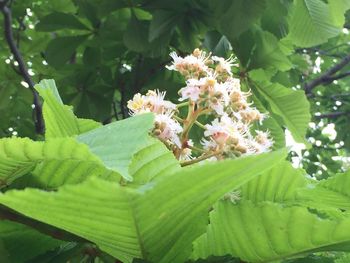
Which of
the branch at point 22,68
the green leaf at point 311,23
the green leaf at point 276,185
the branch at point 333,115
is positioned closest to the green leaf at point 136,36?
the branch at point 22,68

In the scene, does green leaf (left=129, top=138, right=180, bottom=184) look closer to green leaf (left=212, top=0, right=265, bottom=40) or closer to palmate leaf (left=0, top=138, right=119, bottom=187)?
palmate leaf (left=0, top=138, right=119, bottom=187)

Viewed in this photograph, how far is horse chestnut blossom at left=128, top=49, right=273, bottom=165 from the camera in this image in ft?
2.07

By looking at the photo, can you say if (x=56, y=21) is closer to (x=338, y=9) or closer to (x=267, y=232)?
(x=338, y=9)

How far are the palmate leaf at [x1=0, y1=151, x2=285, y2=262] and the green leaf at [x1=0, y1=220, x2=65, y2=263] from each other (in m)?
0.09

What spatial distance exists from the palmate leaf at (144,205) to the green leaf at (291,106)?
1207mm

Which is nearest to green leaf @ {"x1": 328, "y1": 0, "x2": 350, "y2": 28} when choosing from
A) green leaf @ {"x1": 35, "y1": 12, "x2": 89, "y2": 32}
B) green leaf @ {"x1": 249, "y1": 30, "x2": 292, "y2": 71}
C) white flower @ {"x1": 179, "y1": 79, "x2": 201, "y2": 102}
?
green leaf @ {"x1": 249, "y1": 30, "x2": 292, "y2": 71}

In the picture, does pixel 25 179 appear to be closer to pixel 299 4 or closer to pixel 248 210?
pixel 248 210

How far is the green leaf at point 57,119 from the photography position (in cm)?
53

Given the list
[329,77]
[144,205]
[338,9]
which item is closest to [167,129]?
[144,205]

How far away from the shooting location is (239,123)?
69 cm

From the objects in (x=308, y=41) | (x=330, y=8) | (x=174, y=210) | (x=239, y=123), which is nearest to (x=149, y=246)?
(x=174, y=210)

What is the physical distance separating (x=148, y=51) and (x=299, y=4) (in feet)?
1.65

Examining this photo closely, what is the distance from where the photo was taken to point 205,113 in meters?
0.70

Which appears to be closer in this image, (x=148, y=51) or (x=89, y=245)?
(x=89, y=245)
